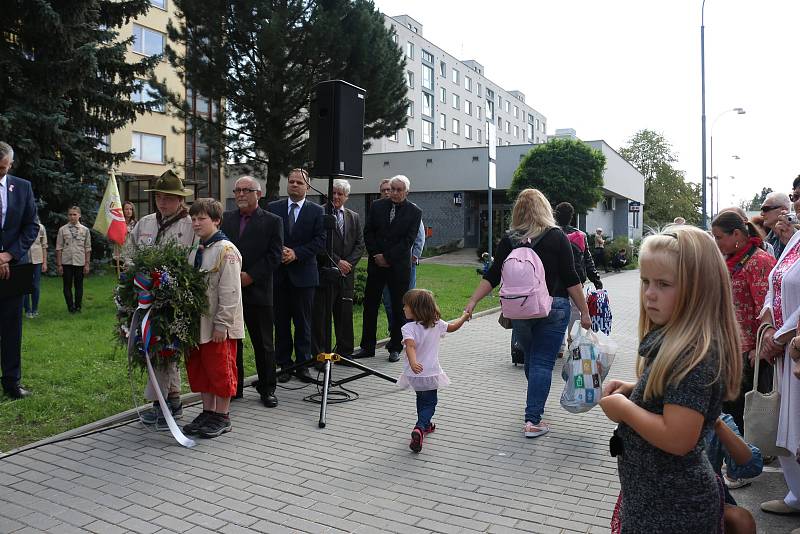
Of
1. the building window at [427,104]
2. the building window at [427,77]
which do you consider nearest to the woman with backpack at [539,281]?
the building window at [427,104]

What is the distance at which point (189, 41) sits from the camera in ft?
82.0

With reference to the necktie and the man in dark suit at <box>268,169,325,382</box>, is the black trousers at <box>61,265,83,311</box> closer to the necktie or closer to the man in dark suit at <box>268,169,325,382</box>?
the man in dark suit at <box>268,169,325,382</box>

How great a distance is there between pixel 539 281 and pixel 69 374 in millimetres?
5098

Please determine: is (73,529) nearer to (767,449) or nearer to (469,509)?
(469,509)

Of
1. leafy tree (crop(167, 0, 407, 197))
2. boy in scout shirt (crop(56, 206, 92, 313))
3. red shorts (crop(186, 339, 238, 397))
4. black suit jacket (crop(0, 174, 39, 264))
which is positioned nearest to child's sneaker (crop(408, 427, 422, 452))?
red shorts (crop(186, 339, 238, 397))

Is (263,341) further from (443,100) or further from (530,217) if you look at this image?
(443,100)

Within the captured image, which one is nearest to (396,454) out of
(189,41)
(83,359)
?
(83,359)

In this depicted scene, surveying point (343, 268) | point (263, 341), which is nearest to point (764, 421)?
point (263, 341)

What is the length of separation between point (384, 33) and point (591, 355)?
938 inches

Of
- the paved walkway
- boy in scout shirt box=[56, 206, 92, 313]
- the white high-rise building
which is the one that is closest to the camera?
the paved walkway

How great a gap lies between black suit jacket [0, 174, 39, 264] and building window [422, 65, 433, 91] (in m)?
60.3

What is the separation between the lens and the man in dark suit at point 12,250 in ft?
20.2

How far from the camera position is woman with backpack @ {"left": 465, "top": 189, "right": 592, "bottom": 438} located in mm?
5402

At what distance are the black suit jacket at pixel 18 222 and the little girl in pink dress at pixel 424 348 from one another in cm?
369
